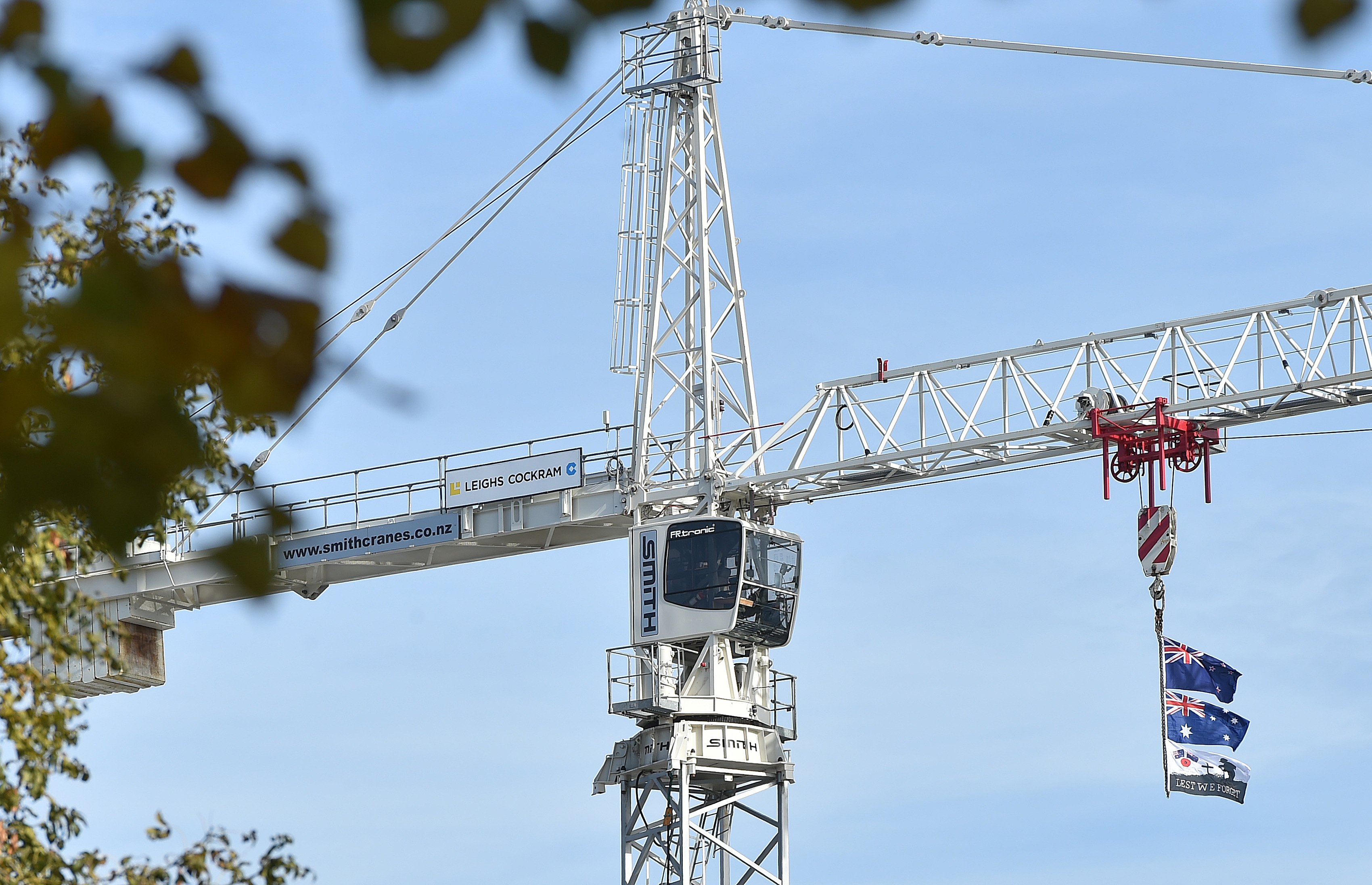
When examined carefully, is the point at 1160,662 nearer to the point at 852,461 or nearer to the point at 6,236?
the point at 852,461

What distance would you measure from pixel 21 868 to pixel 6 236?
45.9ft

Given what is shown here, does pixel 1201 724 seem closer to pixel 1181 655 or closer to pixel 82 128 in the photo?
pixel 1181 655

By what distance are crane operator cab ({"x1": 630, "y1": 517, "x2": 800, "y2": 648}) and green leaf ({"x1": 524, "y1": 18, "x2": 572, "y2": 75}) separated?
37071mm

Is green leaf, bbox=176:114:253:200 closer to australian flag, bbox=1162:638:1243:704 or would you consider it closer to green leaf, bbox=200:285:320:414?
green leaf, bbox=200:285:320:414

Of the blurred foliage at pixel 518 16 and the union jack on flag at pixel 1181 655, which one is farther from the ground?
the union jack on flag at pixel 1181 655

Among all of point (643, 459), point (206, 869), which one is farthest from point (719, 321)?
point (206, 869)

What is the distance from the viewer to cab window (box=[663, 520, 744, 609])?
136ft

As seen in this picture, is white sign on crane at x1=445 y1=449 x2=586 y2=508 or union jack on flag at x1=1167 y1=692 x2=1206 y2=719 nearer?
union jack on flag at x1=1167 y1=692 x2=1206 y2=719

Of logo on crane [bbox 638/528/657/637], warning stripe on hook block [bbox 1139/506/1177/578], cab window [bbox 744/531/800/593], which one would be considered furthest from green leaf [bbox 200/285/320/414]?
logo on crane [bbox 638/528/657/637]

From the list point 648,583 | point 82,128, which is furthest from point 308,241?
point 648,583

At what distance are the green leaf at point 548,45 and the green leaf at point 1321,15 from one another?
1.40 m

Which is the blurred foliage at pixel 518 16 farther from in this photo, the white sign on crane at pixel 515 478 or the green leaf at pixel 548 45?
the white sign on crane at pixel 515 478

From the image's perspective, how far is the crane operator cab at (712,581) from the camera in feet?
136

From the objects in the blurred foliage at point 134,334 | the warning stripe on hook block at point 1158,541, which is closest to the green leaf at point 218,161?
the blurred foliage at point 134,334
